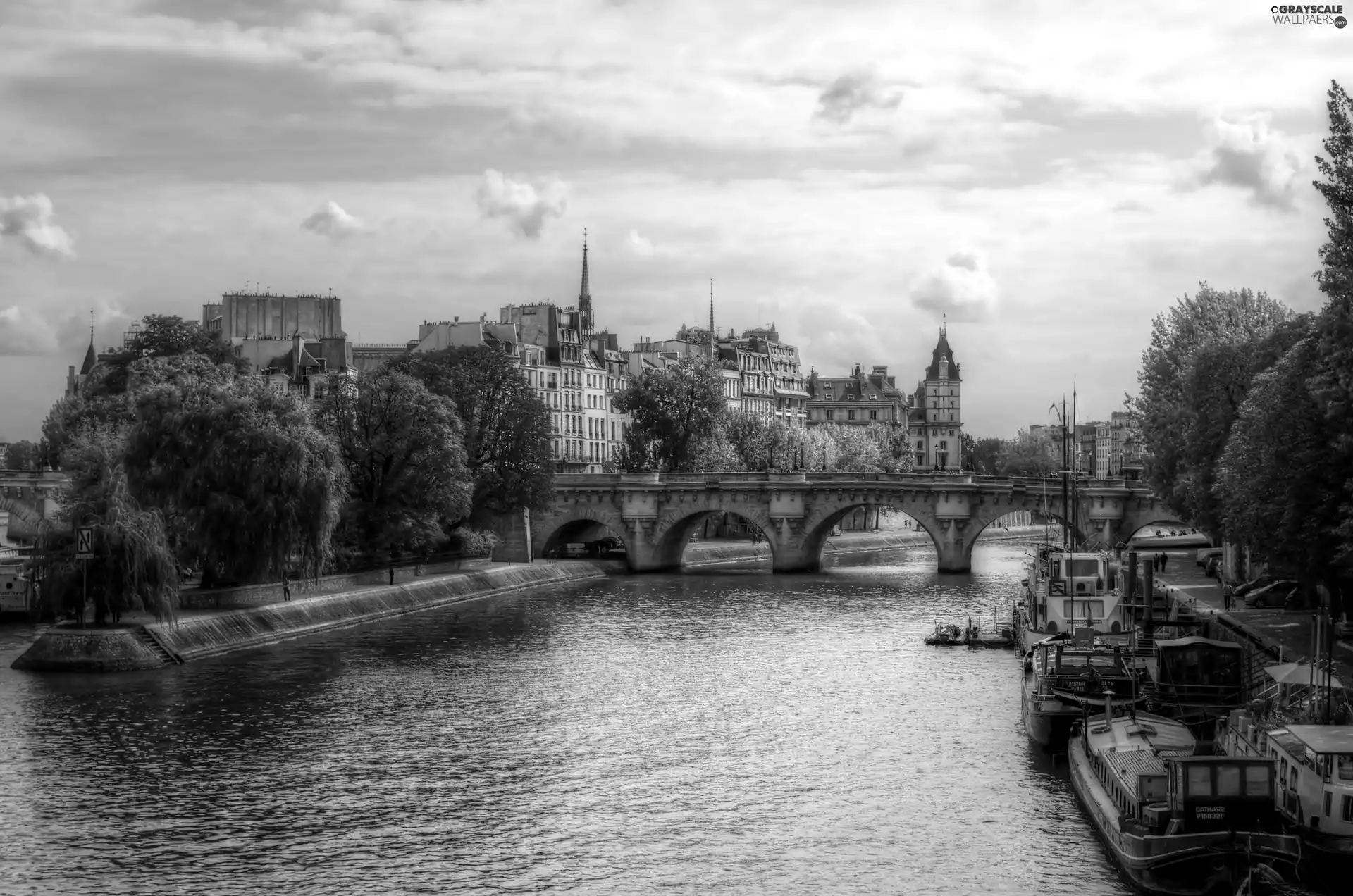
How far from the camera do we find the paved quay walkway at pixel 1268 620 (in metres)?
62.2

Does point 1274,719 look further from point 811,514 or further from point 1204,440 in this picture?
point 811,514

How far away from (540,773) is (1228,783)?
2126cm

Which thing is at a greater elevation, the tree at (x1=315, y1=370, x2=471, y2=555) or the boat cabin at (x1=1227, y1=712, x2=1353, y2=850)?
the tree at (x1=315, y1=370, x2=471, y2=555)

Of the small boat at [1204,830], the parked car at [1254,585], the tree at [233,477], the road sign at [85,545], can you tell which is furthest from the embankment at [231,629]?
the parked car at [1254,585]

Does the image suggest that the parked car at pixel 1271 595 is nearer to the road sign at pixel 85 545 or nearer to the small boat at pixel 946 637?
the small boat at pixel 946 637

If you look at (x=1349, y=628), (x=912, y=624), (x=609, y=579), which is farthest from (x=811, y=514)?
(x=1349, y=628)

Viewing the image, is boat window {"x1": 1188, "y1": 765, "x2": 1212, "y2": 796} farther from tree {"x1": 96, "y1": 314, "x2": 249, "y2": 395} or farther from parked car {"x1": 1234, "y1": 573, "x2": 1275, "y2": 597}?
tree {"x1": 96, "y1": 314, "x2": 249, "y2": 395}

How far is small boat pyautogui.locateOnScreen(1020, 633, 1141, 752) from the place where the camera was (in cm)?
5462

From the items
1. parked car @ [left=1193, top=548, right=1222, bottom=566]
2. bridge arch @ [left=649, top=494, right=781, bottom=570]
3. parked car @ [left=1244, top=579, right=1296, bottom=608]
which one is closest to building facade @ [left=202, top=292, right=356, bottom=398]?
bridge arch @ [left=649, top=494, right=781, bottom=570]

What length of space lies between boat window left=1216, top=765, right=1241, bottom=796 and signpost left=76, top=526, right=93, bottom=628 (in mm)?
47304

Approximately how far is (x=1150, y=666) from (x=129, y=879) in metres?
34.7

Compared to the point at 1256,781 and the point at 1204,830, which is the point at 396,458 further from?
the point at 1256,781

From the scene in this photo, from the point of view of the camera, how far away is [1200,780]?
38.8 meters

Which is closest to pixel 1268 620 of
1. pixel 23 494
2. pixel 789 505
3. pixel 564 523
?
pixel 789 505
